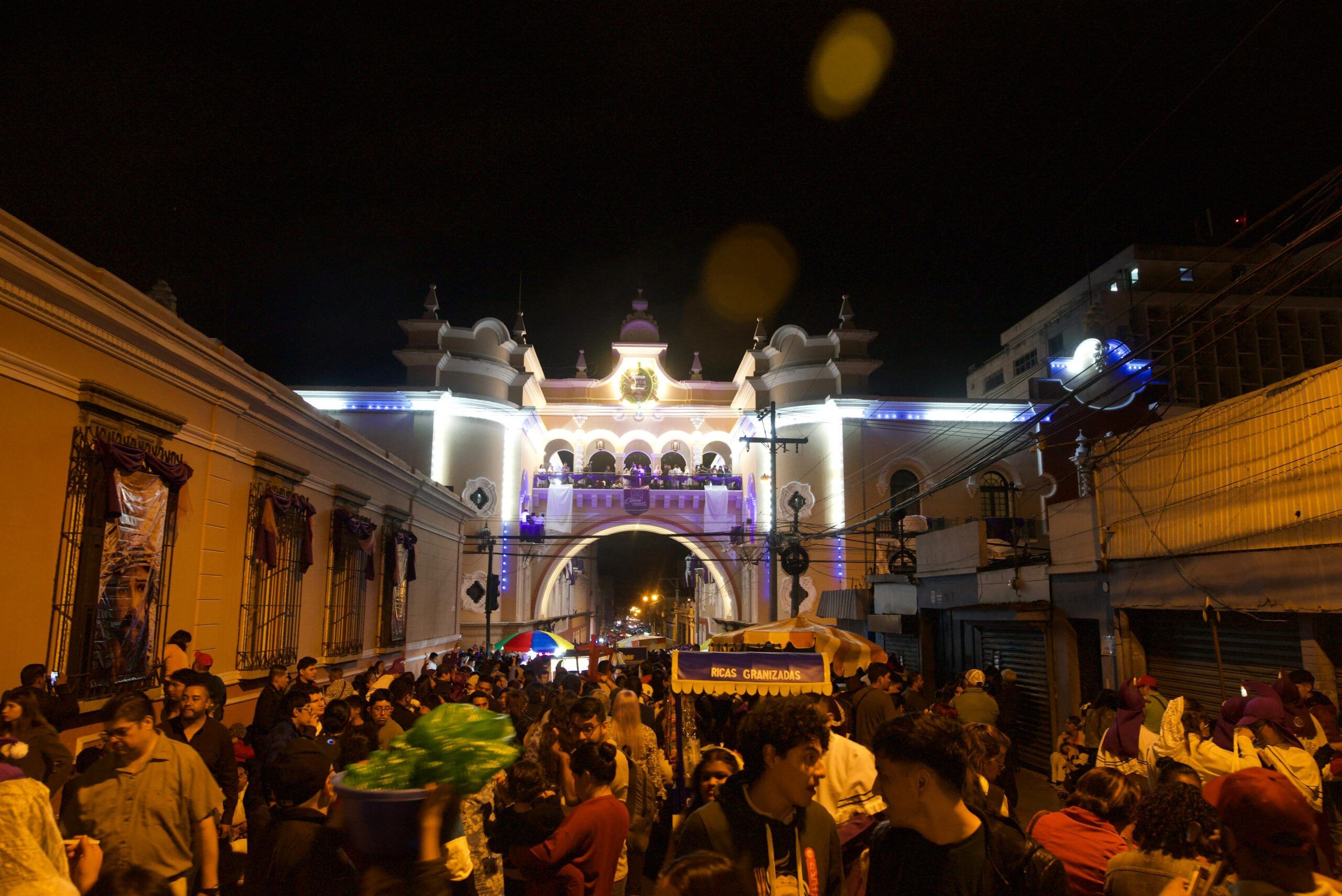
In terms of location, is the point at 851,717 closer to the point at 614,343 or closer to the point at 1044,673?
the point at 1044,673

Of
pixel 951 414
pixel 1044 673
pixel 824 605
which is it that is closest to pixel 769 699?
Result: pixel 1044 673

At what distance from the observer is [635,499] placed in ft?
115

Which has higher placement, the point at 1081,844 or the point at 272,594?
the point at 272,594

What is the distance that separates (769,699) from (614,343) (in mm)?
35292

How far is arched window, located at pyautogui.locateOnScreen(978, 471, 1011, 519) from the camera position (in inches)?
1287

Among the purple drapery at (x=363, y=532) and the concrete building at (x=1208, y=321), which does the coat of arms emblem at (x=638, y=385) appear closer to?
the concrete building at (x=1208, y=321)

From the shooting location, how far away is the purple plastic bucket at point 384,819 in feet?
8.64

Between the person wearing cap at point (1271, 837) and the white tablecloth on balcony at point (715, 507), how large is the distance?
107 ft

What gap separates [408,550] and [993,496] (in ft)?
73.9

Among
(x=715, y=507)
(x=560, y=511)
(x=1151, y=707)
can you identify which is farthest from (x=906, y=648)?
(x=560, y=511)

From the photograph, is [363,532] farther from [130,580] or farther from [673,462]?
[673,462]

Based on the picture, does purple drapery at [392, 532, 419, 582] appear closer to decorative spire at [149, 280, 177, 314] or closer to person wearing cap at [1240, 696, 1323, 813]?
decorative spire at [149, 280, 177, 314]

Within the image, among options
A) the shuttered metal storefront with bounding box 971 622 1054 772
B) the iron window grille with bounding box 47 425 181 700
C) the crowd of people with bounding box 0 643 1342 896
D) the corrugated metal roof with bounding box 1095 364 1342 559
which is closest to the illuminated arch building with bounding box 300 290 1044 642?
the shuttered metal storefront with bounding box 971 622 1054 772

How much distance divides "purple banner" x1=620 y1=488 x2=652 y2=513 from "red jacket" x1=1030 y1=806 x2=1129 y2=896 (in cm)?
3090
